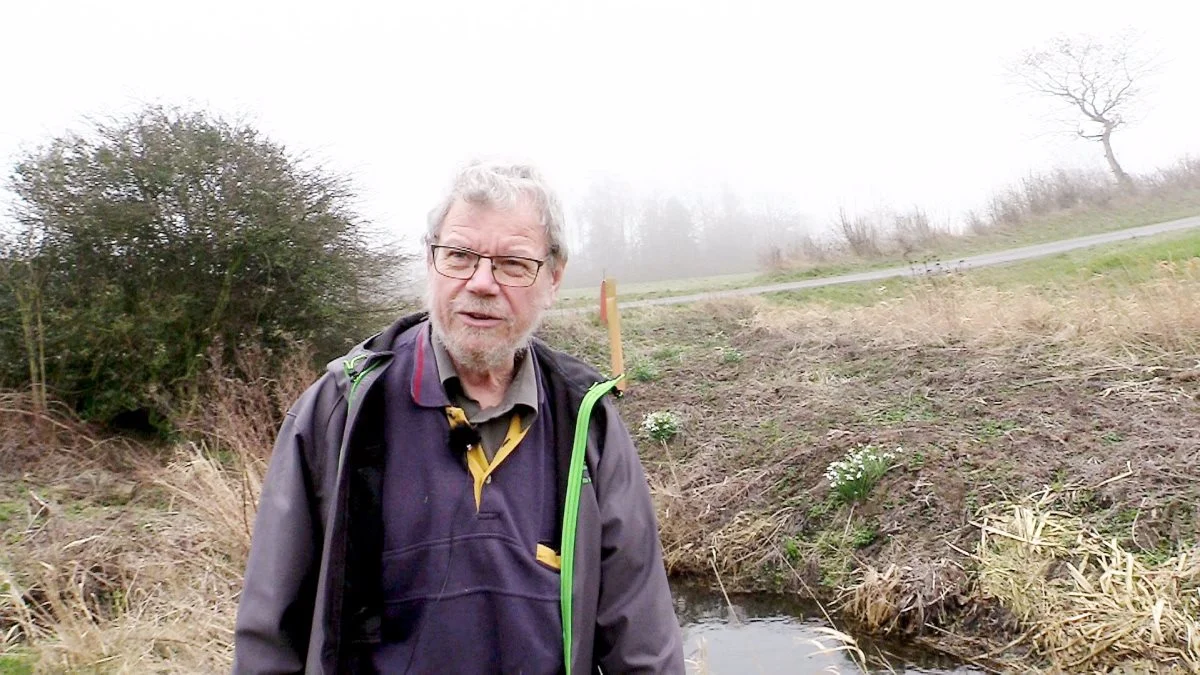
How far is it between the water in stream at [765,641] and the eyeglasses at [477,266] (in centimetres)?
327

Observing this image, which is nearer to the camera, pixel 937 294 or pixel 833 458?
pixel 833 458

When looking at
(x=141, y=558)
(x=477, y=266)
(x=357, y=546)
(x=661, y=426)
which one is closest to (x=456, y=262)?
(x=477, y=266)

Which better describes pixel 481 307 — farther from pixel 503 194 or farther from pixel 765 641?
pixel 765 641

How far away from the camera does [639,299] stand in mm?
21125

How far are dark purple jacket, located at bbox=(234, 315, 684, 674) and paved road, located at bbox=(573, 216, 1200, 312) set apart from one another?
1583 centimetres

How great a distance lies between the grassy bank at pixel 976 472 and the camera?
5113 mm

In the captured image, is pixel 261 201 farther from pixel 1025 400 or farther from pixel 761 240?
pixel 761 240

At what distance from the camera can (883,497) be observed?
6.76m

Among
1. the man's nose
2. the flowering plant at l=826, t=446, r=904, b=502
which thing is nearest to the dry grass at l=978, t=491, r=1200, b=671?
the flowering plant at l=826, t=446, r=904, b=502

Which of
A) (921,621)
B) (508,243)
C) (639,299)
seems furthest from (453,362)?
(639,299)

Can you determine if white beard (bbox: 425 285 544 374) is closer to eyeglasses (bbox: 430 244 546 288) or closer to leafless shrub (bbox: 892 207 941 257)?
eyeglasses (bbox: 430 244 546 288)

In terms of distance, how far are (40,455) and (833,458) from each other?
7.31m

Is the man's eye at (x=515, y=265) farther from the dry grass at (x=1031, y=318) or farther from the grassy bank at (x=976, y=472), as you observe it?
the dry grass at (x=1031, y=318)

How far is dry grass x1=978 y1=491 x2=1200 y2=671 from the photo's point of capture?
14.9 feet
